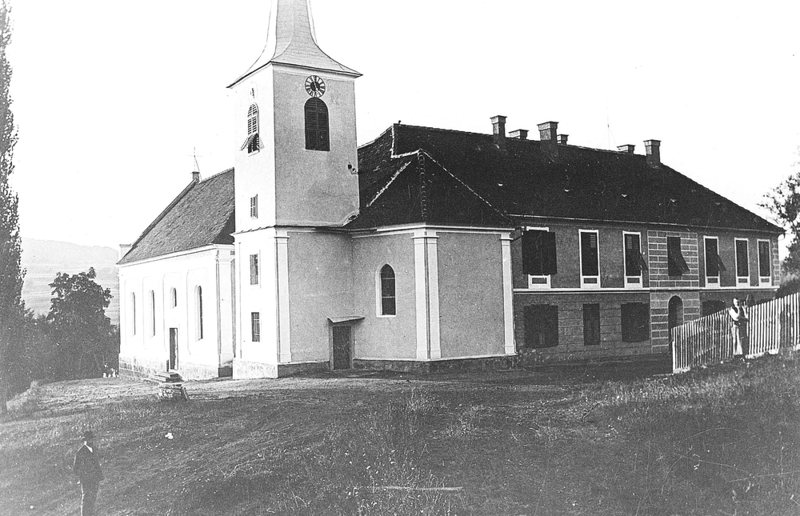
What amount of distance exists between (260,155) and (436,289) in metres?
8.08

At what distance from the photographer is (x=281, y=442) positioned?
15.5 metres

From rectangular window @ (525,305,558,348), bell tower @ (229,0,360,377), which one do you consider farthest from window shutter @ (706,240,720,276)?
bell tower @ (229,0,360,377)

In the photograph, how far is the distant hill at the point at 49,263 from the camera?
1749 centimetres

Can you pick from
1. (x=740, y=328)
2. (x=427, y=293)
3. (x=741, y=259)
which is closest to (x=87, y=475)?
(x=427, y=293)

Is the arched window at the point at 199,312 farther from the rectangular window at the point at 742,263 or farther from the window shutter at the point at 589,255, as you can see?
the rectangular window at the point at 742,263

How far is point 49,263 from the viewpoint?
23656mm

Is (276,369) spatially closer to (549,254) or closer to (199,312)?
(199,312)

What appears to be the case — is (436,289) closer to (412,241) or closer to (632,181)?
(412,241)

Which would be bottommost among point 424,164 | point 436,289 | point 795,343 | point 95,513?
point 95,513

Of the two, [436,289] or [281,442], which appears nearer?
[281,442]

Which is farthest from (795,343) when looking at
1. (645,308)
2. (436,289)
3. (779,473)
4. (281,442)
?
(645,308)

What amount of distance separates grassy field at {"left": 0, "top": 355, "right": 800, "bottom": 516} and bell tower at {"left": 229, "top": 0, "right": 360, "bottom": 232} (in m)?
9.92

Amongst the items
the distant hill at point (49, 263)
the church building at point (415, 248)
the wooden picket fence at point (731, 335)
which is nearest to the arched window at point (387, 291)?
the church building at point (415, 248)

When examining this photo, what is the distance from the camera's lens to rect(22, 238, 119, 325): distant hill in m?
17.5
